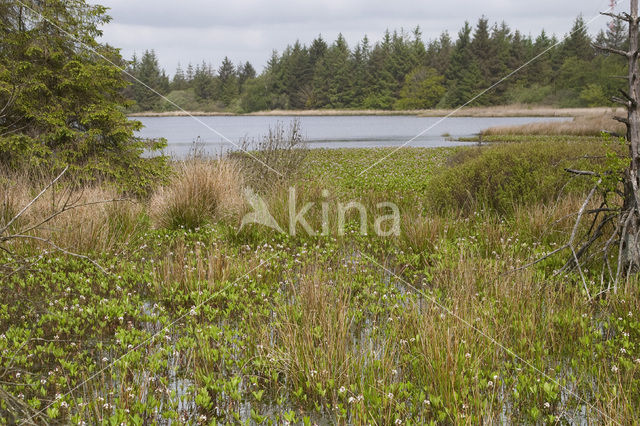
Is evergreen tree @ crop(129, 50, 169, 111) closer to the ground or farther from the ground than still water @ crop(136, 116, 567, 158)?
farther from the ground

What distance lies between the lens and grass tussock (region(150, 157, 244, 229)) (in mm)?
8859

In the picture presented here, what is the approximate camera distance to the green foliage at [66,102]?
408 inches

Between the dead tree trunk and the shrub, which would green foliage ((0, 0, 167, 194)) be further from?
the dead tree trunk

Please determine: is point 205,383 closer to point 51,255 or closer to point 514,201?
point 51,255

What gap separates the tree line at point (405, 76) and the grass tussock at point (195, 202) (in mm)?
22639

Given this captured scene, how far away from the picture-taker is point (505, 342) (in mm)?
4074

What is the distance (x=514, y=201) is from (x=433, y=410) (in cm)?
611

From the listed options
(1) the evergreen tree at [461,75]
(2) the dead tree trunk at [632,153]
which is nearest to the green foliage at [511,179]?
(2) the dead tree trunk at [632,153]

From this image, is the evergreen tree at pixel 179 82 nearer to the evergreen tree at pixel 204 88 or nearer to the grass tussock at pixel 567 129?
the evergreen tree at pixel 204 88

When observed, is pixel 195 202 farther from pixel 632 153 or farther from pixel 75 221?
pixel 632 153

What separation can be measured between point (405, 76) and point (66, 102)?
2515 inches

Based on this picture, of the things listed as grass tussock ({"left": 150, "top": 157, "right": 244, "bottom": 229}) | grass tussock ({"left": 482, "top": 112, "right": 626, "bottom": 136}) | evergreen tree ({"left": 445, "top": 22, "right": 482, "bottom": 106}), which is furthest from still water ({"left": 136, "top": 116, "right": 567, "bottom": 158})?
grass tussock ({"left": 150, "top": 157, "right": 244, "bottom": 229})

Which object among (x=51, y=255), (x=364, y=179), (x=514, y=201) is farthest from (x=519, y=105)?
(x=51, y=255)

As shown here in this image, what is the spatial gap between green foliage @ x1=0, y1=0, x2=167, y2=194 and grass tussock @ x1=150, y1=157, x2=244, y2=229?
2071 millimetres
